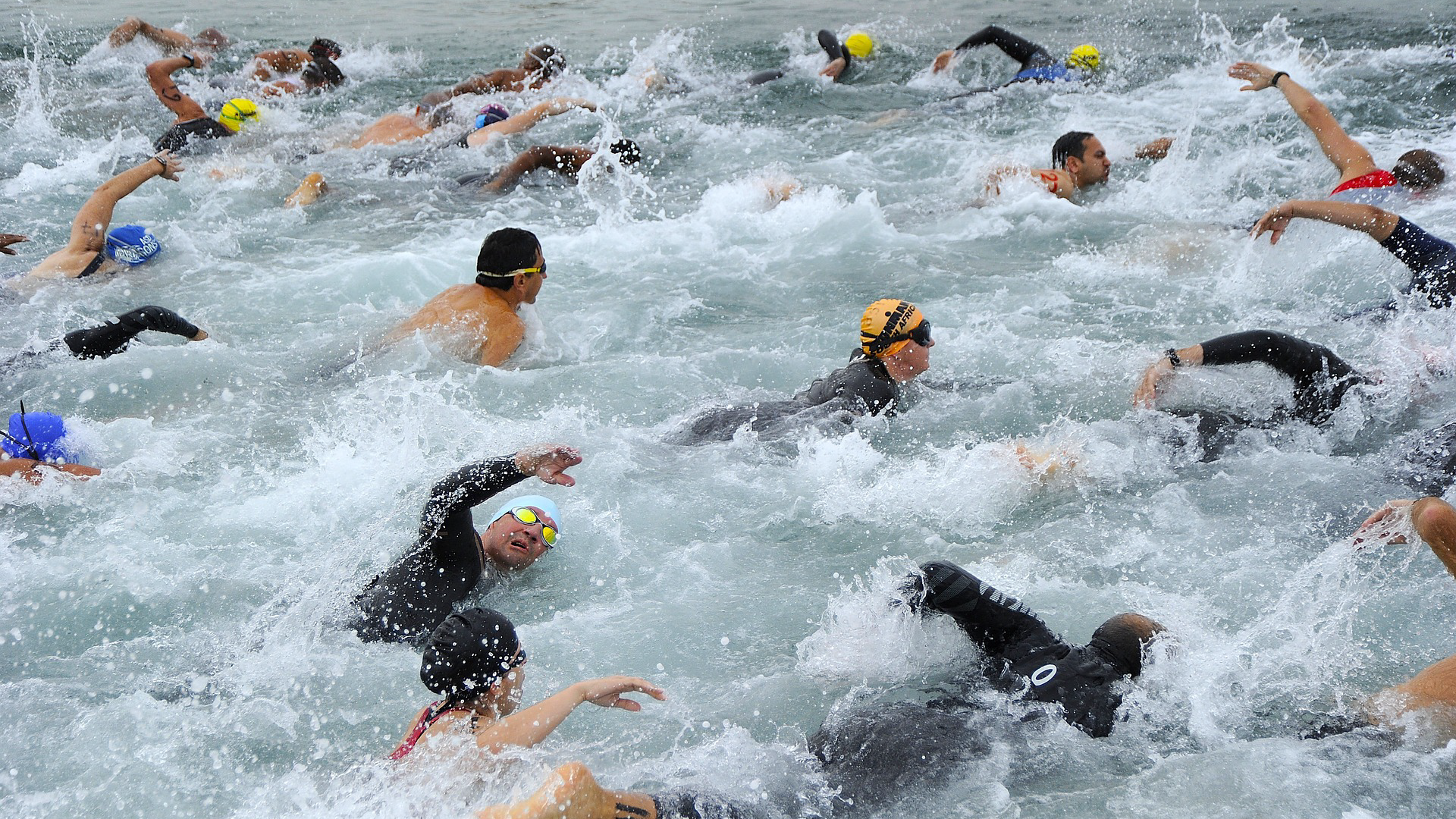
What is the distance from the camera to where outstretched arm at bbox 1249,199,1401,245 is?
614cm

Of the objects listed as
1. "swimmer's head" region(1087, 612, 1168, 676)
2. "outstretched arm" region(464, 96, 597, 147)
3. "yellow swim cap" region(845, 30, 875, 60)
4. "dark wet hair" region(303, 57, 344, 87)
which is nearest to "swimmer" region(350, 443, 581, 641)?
"swimmer's head" region(1087, 612, 1168, 676)

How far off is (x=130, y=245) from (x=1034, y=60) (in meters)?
10.3

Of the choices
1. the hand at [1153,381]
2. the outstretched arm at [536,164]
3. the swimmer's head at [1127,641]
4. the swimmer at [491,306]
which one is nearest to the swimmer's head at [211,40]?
A: the outstretched arm at [536,164]

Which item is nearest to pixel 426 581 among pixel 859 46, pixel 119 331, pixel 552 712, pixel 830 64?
pixel 552 712

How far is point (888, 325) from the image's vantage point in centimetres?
596

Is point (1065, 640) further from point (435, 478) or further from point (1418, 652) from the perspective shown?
point (435, 478)

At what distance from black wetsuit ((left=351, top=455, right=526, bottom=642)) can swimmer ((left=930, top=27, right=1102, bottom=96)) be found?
10.5 meters

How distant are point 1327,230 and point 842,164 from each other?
189 inches

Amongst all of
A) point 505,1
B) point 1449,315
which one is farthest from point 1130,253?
point 505,1

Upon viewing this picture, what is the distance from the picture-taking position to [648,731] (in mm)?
4188

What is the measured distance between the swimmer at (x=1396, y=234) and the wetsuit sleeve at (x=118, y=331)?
6.44m

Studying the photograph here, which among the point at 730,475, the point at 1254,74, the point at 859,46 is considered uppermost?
the point at 1254,74

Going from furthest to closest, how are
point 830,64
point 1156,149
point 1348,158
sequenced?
point 830,64
point 1156,149
point 1348,158

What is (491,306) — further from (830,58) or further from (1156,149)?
(830,58)
